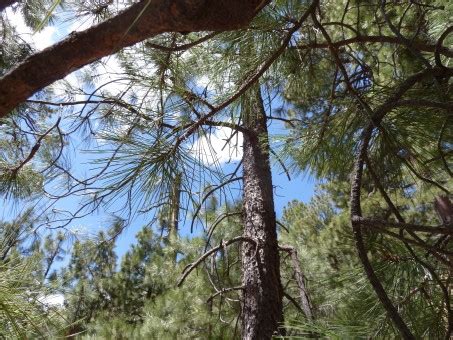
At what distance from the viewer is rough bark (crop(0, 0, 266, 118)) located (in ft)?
2.32

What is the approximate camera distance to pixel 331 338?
31.0 inches

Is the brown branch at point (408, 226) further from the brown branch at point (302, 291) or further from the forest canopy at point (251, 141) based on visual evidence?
the brown branch at point (302, 291)

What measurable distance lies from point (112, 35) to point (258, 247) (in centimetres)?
139

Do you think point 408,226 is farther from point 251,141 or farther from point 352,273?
point 251,141

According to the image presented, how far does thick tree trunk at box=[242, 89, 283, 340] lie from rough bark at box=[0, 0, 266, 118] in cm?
80

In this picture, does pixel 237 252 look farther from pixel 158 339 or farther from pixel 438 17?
pixel 438 17

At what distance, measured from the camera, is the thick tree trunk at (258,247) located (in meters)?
1.80

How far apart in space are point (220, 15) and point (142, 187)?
55 cm

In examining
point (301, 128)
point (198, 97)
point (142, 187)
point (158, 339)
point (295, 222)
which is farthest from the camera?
point (295, 222)

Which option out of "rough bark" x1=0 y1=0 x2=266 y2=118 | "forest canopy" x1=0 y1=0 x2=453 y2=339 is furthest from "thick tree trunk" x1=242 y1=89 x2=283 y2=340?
"rough bark" x1=0 y1=0 x2=266 y2=118

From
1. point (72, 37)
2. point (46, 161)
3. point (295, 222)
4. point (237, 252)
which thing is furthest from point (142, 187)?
point (295, 222)

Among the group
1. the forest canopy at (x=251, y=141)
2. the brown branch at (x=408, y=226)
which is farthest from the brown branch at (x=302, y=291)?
the brown branch at (x=408, y=226)

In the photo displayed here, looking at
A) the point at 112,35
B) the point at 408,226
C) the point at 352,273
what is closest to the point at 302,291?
the point at 352,273

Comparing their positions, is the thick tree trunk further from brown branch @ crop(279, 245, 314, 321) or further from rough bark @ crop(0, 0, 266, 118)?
rough bark @ crop(0, 0, 266, 118)
